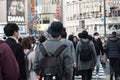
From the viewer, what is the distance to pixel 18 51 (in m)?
6.45

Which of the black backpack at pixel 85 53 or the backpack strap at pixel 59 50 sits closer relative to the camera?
the backpack strap at pixel 59 50

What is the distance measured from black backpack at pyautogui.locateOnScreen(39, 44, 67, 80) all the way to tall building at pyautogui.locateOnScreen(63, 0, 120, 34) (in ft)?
270

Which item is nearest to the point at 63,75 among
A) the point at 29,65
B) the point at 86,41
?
the point at 29,65

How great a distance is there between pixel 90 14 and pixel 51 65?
316 ft

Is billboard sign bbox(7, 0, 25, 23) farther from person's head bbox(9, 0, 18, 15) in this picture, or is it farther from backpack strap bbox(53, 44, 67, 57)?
backpack strap bbox(53, 44, 67, 57)

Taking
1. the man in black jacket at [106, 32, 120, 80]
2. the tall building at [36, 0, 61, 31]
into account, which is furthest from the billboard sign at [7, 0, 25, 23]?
the man in black jacket at [106, 32, 120, 80]

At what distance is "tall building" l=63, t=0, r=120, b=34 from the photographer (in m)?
96.0

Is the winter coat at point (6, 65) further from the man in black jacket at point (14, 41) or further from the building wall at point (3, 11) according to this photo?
the building wall at point (3, 11)

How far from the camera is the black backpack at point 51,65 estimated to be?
6.44m

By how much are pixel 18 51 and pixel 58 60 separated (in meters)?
0.56

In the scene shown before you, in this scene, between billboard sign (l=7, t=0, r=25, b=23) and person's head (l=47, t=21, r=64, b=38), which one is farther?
billboard sign (l=7, t=0, r=25, b=23)

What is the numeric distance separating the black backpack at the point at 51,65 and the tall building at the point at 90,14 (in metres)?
82.3

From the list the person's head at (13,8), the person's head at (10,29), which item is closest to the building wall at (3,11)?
the person's head at (13,8)

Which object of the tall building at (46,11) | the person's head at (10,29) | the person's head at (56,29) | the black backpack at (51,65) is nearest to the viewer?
the person's head at (10,29)
